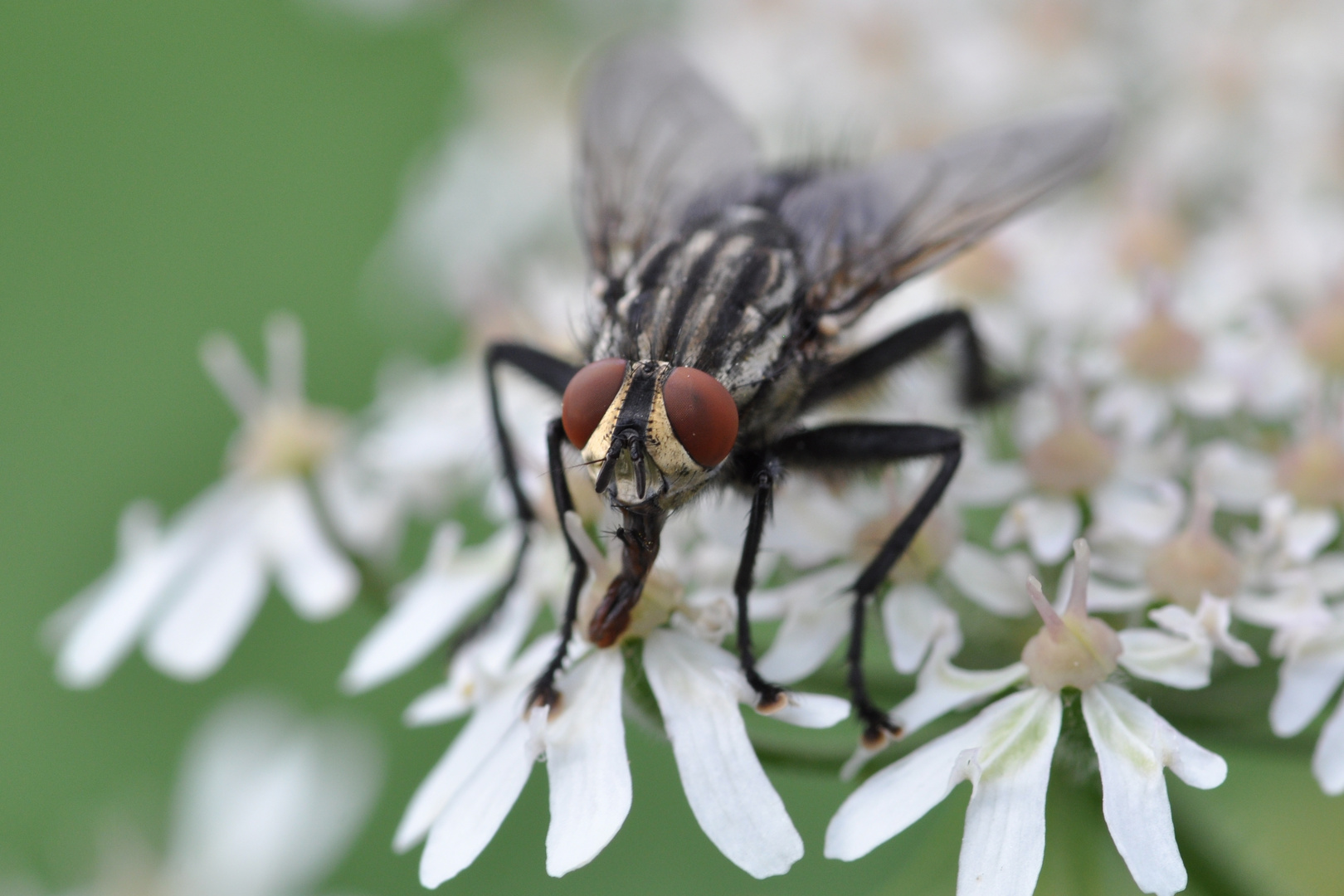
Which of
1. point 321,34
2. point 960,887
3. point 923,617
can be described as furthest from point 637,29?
point 960,887

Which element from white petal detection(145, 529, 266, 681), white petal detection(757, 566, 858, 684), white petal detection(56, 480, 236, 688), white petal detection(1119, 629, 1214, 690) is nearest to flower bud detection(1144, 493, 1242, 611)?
white petal detection(1119, 629, 1214, 690)

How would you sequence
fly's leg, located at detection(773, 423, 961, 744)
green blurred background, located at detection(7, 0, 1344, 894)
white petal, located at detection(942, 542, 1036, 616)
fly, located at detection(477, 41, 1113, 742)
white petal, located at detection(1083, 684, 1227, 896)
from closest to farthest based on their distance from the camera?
white petal, located at detection(1083, 684, 1227, 896)
fly, located at detection(477, 41, 1113, 742)
fly's leg, located at detection(773, 423, 961, 744)
white petal, located at detection(942, 542, 1036, 616)
green blurred background, located at detection(7, 0, 1344, 894)

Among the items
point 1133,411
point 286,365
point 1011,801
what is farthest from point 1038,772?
point 286,365

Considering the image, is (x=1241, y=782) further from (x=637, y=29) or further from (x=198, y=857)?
(x=637, y=29)

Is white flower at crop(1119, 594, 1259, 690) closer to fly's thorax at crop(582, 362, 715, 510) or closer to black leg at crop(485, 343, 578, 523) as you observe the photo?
fly's thorax at crop(582, 362, 715, 510)

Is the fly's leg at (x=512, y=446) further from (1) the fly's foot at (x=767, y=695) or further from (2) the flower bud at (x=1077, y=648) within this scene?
(2) the flower bud at (x=1077, y=648)

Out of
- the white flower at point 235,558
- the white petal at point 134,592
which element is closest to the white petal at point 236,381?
the white flower at point 235,558
